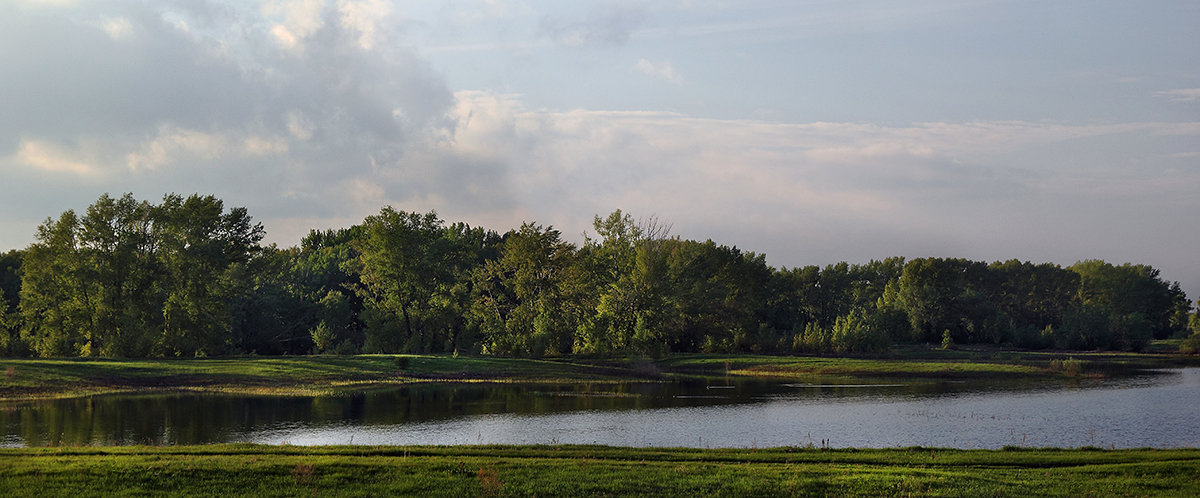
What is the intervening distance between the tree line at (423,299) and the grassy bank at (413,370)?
790 centimetres

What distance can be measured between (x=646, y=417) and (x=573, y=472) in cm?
2326

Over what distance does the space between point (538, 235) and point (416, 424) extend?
64.1 metres

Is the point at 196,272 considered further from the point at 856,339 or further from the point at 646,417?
the point at 856,339

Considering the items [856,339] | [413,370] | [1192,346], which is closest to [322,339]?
[413,370]

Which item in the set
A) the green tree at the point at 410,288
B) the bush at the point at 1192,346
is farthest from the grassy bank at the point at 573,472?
the bush at the point at 1192,346

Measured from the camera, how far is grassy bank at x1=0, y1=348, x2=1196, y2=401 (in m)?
63.4

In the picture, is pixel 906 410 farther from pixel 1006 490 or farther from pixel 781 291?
pixel 781 291

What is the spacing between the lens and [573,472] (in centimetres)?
2569

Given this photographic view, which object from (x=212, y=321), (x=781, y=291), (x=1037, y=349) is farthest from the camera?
(x=781, y=291)

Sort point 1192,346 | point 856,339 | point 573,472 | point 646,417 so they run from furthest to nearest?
point 1192,346
point 856,339
point 646,417
point 573,472

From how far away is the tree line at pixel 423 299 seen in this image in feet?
277

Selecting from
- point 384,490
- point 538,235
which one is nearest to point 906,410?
point 384,490

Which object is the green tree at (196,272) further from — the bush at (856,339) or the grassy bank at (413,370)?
the bush at (856,339)

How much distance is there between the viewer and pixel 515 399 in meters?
60.4
